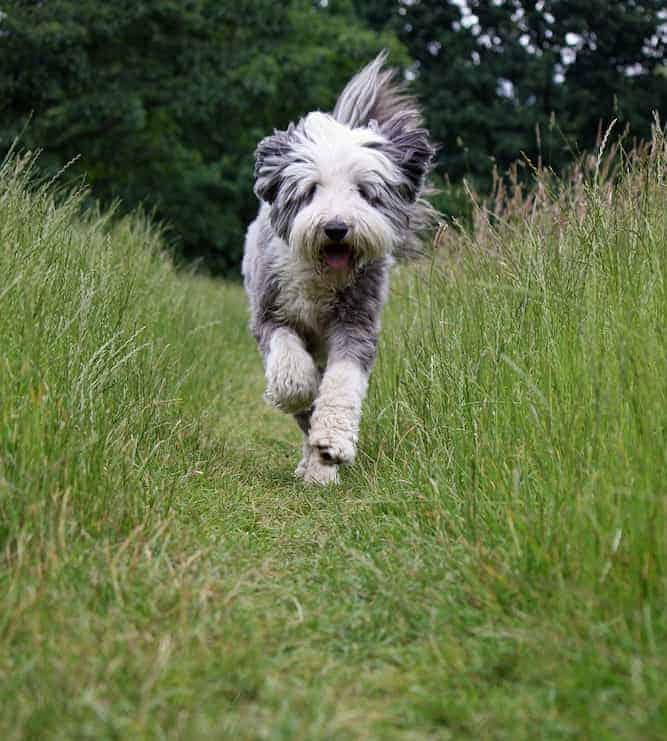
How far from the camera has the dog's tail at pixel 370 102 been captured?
5.60m

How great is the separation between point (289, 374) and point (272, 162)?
110 cm

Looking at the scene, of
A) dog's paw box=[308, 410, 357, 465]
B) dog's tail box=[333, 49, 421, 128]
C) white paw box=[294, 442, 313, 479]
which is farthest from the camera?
dog's tail box=[333, 49, 421, 128]

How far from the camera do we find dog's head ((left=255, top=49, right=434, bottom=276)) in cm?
459

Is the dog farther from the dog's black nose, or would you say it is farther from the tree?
the tree

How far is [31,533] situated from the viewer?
8.69 feet

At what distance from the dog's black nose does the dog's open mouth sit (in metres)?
0.12

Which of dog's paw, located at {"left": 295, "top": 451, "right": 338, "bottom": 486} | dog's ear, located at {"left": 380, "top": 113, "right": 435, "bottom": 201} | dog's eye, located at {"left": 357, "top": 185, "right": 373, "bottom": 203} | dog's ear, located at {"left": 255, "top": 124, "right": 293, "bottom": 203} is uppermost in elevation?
dog's ear, located at {"left": 380, "top": 113, "right": 435, "bottom": 201}

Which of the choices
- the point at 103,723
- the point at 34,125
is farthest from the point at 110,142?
the point at 103,723

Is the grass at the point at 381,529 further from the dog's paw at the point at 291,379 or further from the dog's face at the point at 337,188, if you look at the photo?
the dog's face at the point at 337,188

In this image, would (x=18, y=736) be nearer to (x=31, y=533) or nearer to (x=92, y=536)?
(x=31, y=533)

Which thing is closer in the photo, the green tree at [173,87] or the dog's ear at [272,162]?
the dog's ear at [272,162]

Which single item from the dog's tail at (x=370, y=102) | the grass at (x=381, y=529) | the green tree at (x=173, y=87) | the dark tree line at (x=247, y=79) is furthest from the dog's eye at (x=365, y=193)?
the green tree at (x=173, y=87)

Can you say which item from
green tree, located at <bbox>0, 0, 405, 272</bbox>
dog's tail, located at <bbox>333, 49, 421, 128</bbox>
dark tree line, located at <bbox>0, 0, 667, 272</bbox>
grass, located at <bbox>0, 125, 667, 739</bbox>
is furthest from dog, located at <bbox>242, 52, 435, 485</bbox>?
green tree, located at <bbox>0, 0, 405, 272</bbox>

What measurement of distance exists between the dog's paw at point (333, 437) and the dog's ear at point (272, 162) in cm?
123
